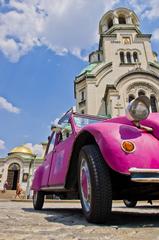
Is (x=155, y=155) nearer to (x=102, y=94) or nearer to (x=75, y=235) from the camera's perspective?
(x=75, y=235)

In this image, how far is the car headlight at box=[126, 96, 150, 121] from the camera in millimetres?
2602

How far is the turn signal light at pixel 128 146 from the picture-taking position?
95.2 inches

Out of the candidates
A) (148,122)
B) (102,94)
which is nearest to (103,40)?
(102,94)

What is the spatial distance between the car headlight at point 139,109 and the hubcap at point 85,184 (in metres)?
0.77

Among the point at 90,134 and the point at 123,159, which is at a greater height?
the point at 90,134

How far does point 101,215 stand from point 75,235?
56 cm

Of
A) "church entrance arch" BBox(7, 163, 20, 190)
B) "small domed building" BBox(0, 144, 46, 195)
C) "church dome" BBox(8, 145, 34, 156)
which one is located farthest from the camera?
"church dome" BBox(8, 145, 34, 156)

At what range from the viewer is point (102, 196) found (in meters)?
2.36

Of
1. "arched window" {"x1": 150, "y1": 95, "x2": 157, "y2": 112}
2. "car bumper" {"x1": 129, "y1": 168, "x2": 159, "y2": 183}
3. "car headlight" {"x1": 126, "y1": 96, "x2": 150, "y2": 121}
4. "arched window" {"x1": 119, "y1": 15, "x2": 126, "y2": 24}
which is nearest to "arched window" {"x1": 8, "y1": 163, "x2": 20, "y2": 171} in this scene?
"arched window" {"x1": 150, "y1": 95, "x2": 157, "y2": 112}

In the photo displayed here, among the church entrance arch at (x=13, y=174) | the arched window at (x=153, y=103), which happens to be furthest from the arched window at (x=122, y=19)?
the church entrance arch at (x=13, y=174)

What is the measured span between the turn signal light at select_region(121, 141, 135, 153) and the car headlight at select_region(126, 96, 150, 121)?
325mm

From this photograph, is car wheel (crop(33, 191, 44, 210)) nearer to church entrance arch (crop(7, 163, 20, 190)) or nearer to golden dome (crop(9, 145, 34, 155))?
church entrance arch (crop(7, 163, 20, 190))

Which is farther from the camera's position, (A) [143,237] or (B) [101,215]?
(B) [101,215]

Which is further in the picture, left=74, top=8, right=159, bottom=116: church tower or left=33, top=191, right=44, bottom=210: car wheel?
left=74, top=8, right=159, bottom=116: church tower
